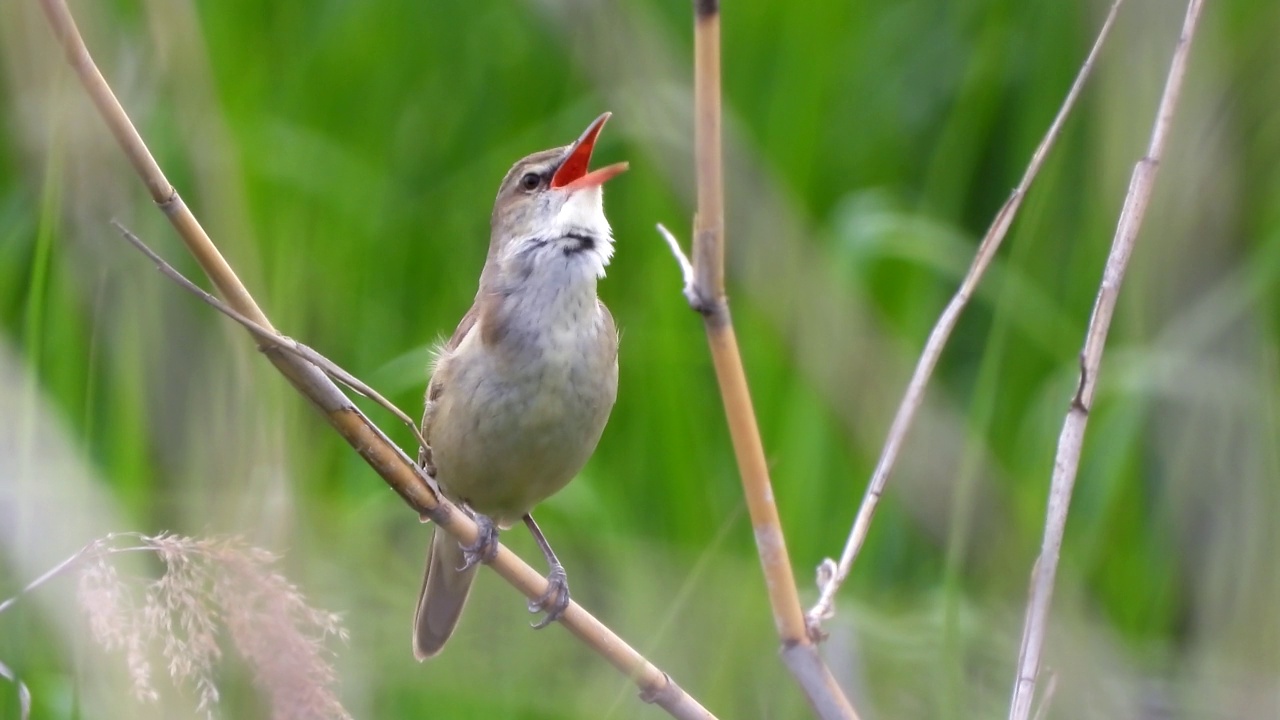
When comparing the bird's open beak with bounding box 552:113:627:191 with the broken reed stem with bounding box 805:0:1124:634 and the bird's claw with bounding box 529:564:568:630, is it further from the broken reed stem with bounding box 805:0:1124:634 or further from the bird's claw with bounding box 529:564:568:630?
the broken reed stem with bounding box 805:0:1124:634

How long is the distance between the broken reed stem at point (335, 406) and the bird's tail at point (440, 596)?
842 millimetres

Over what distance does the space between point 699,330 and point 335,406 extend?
7.12ft

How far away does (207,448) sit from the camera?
2.19m

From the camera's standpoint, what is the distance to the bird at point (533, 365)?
2.67 meters

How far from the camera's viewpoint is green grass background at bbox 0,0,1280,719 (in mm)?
2250

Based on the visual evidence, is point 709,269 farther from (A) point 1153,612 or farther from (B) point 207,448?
(A) point 1153,612

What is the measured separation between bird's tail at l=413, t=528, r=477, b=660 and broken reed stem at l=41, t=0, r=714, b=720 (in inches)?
33.2

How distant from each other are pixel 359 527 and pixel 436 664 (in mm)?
495

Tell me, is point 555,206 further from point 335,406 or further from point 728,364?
point 728,364

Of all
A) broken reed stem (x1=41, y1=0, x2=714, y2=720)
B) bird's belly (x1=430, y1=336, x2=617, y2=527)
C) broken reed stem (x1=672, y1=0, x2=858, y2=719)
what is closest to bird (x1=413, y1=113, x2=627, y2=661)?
bird's belly (x1=430, y1=336, x2=617, y2=527)

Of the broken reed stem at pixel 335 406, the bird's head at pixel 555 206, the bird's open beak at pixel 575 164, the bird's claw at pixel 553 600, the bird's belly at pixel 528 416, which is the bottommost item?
the broken reed stem at pixel 335 406

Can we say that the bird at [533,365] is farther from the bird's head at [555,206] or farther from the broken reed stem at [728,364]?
the broken reed stem at [728,364]

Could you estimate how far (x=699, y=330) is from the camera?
3.85m

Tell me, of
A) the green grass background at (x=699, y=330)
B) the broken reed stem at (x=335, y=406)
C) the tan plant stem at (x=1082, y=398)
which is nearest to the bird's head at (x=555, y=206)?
the green grass background at (x=699, y=330)
